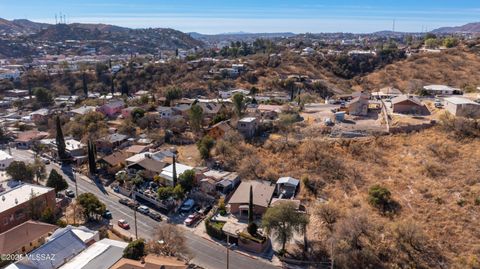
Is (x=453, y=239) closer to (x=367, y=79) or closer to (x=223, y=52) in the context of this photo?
(x=367, y=79)

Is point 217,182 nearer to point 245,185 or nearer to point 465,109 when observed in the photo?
point 245,185

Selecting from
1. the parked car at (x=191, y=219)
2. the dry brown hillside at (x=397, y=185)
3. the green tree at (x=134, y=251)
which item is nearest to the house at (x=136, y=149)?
the dry brown hillside at (x=397, y=185)

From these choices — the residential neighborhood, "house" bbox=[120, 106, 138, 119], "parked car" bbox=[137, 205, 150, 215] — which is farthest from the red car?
"house" bbox=[120, 106, 138, 119]

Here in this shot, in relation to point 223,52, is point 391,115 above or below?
below

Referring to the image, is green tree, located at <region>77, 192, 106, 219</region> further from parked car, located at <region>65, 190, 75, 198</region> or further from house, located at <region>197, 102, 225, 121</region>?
house, located at <region>197, 102, 225, 121</region>

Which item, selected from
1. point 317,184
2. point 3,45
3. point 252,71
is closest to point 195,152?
point 317,184
